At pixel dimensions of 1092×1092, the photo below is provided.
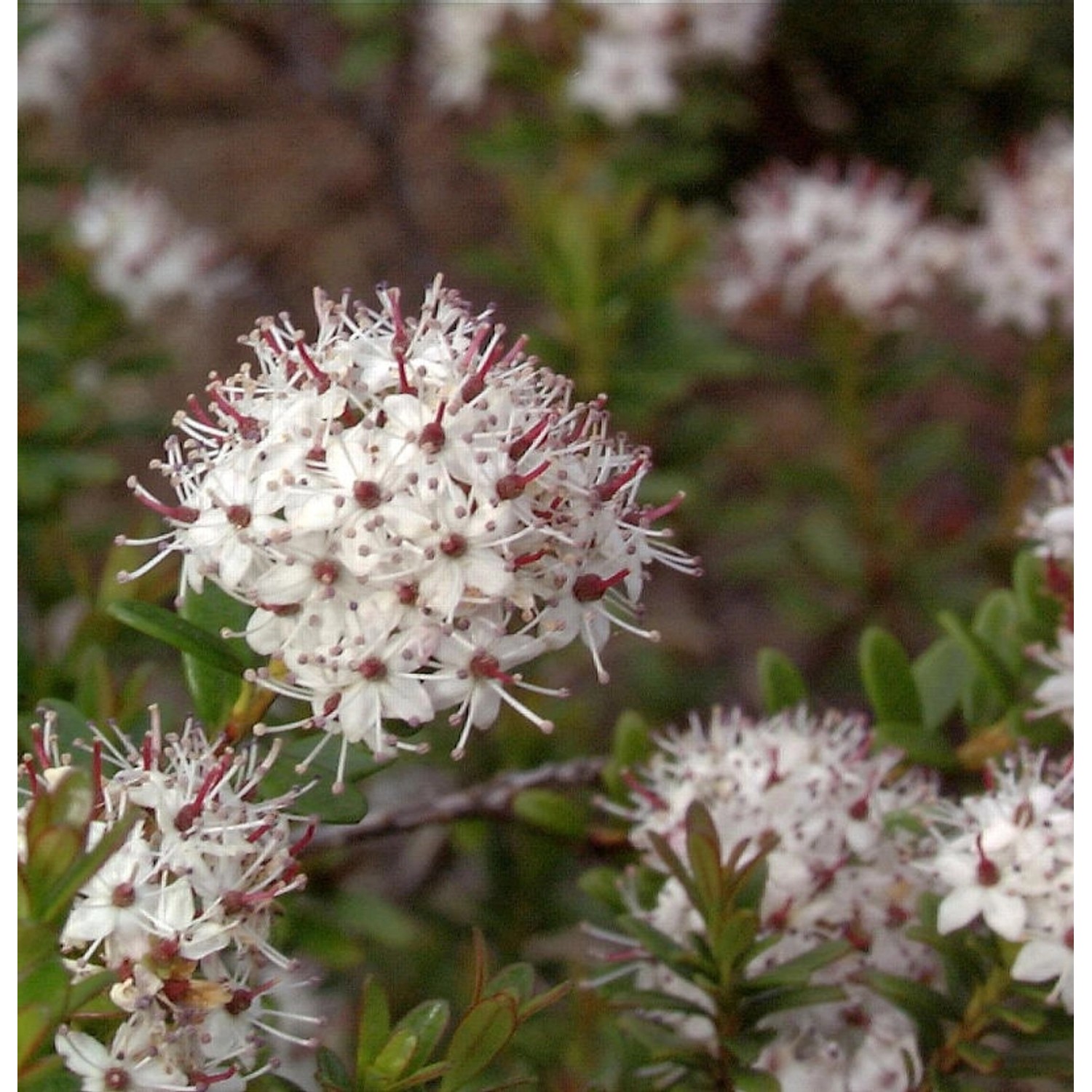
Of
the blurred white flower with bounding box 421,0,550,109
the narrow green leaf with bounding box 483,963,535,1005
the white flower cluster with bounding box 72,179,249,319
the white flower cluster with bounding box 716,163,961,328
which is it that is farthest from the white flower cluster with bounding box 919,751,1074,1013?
Result: the blurred white flower with bounding box 421,0,550,109

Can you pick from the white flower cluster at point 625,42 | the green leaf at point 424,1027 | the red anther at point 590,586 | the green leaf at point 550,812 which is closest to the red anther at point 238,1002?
the green leaf at point 424,1027

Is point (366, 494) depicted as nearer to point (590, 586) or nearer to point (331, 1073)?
point (590, 586)

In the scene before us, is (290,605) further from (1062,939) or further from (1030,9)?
(1030,9)

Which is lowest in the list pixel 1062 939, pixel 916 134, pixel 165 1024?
pixel 165 1024

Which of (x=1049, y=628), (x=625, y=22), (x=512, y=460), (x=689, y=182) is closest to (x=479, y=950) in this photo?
(x=512, y=460)

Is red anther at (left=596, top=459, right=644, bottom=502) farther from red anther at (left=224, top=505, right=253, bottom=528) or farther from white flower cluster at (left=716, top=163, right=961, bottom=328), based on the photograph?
white flower cluster at (left=716, top=163, right=961, bottom=328)

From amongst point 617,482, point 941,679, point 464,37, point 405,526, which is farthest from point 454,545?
point 464,37
